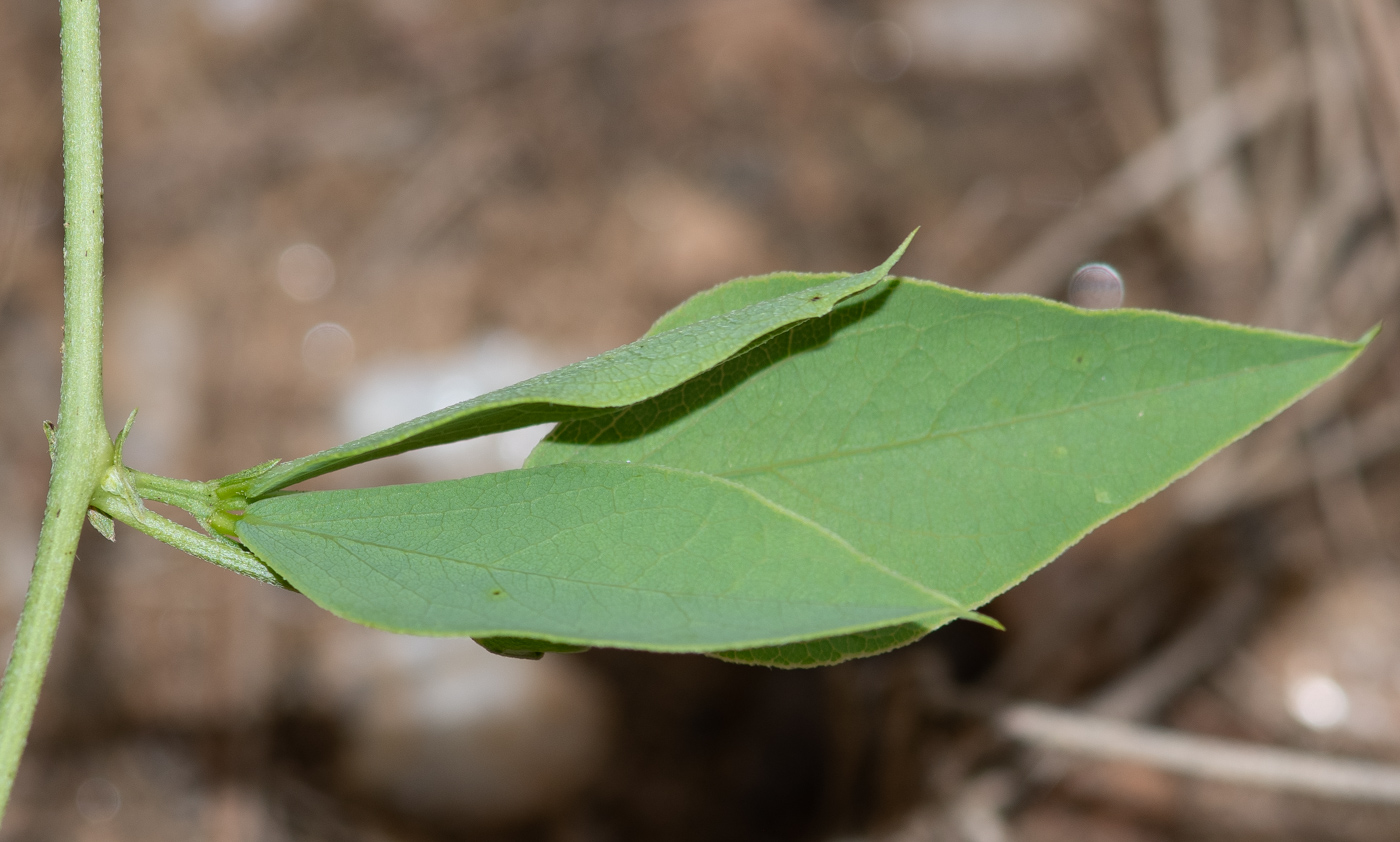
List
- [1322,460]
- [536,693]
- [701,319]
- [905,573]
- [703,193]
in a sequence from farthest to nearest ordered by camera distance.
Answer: [703,193]
[1322,460]
[536,693]
[701,319]
[905,573]

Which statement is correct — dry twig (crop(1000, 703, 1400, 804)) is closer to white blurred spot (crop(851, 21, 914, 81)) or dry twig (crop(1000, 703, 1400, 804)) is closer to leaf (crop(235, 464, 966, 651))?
leaf (crop(235, 464, 966, 651))

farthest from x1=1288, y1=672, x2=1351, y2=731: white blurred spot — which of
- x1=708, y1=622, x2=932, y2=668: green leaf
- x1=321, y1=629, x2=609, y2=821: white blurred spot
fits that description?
x1=708, y1=622, x2=932, y2=668: green leaf

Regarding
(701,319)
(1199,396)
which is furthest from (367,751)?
(1199,396)

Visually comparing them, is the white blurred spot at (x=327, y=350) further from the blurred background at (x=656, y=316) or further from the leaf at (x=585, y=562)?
the leaf at (x=585, y=562)

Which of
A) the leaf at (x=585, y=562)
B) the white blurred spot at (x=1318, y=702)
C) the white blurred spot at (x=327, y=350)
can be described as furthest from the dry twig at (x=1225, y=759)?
the white blurred spot at (x=327, y=350)

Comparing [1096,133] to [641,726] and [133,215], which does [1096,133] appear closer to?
[641,726]

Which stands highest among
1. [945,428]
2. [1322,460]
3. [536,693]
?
[1322,460]
